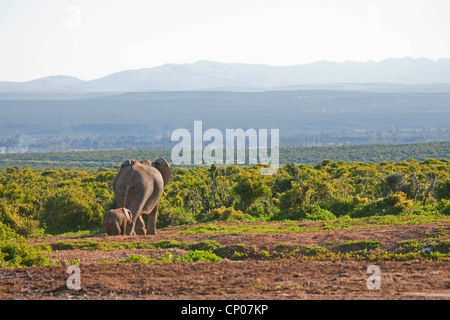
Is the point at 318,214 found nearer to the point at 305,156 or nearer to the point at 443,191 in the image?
the point at 443,191

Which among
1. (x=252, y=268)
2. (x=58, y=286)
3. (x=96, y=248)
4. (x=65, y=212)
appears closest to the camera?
(x=58, y=286)

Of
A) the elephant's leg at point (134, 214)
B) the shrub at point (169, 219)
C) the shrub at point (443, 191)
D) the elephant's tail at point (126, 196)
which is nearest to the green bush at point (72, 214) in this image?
the shrub at point (169, 219)

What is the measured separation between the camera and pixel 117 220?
1884 centimetres

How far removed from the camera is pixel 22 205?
25.0 m

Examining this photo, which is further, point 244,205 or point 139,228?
point 244,205

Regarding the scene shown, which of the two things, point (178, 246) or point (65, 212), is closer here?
point (178, 246)

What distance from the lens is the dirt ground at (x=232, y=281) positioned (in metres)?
10.3

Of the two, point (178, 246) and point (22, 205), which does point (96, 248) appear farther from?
point (22, 205)

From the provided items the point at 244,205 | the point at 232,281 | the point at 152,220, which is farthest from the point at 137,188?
the point at 232,281

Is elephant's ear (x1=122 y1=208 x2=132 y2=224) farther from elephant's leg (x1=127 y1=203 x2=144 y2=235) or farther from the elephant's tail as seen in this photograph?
the elephant's tail

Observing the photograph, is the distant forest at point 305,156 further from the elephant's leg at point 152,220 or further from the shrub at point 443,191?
the elephant's leg at point 152,220

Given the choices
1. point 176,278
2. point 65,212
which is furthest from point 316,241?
point 65,212

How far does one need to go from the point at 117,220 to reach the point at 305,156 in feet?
283
